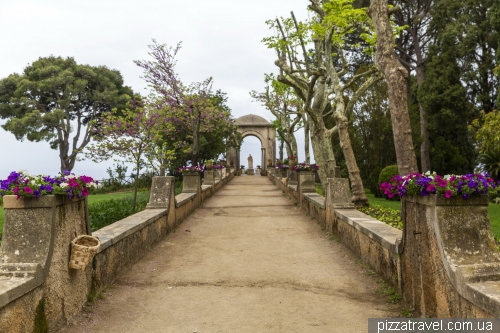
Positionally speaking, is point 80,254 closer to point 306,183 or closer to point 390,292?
point 390,292

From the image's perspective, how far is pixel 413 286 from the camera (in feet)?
13.9

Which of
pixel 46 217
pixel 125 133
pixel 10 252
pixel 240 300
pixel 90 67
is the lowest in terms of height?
A: pixel 240 300

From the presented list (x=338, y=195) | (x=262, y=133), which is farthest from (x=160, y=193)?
(x=262, y=133)

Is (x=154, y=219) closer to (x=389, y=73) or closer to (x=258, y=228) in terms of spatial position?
(x=258, y=228)

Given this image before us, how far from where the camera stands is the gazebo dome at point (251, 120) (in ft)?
132

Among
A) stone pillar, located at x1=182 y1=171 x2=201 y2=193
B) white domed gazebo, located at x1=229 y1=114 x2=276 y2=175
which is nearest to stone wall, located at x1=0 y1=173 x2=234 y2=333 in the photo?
stone pillar, located at x1=182 y1=171 x2=201 y2=193

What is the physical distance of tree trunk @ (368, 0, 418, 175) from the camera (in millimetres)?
6641

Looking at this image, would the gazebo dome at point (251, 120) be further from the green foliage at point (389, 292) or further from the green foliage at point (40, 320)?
the green foliage at point (40, 320)

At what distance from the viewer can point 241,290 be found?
5.11 metres

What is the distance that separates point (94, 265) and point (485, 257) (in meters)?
3.85

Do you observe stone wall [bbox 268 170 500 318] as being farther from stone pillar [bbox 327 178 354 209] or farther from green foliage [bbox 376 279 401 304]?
stone pillar [bbox 327 178 354 209]

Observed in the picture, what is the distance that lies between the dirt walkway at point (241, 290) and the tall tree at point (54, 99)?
24239mm

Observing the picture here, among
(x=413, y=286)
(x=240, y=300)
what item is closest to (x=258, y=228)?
(x=240, y=300)

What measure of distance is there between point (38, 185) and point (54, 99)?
29.3 m
